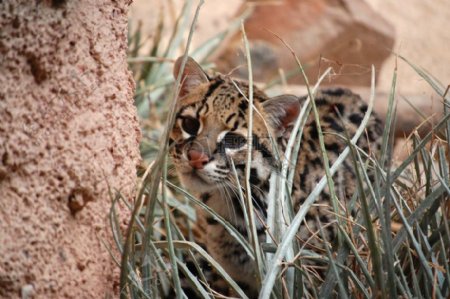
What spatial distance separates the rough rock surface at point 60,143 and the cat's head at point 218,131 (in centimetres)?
69

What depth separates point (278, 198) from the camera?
2619 millimetres

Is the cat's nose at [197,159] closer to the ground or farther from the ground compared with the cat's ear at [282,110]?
closer to the ground

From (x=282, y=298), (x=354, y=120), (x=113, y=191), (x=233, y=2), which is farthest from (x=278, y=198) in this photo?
(x=233, y=2)

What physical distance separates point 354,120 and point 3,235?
7.52ft

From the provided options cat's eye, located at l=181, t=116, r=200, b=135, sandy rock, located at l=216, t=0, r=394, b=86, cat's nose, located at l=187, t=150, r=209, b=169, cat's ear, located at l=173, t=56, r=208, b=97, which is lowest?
sandy rock, located at l=216, t=0, r=394, b=86

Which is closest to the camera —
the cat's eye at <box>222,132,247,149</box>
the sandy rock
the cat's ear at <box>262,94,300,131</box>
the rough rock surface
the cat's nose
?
the rough rock surface

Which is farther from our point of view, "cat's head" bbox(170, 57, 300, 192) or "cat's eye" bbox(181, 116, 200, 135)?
"cat's eye" bbox(181, 116, 200, 135)

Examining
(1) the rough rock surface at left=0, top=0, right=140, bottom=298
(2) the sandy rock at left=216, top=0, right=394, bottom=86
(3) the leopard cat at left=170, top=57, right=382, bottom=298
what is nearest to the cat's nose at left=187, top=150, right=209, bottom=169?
(3) the leopard cat at left=170, top=57, right=382, bottom=298

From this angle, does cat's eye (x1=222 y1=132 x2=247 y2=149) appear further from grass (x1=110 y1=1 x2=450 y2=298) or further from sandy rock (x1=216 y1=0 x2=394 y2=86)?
sandy rock (x1=216 y1=0 x2=394 y2=86)

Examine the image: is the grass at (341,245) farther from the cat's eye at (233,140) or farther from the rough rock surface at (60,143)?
the cat's eye at (233,140)

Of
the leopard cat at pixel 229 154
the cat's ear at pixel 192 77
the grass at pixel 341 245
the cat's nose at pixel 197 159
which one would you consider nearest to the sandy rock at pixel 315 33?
the leopard cat at pixel 229 154

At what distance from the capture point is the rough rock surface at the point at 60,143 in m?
2.24

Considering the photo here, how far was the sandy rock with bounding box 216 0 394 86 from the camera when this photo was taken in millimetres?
8273

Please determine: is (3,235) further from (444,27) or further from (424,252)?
(444,27)
